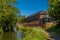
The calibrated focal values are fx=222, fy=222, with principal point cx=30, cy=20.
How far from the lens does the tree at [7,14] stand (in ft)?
200

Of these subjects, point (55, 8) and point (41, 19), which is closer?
point (55, 8)

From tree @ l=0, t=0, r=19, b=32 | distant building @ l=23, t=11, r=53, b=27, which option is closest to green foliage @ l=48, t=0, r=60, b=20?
tree @ l=0, t=0, r=19, b=32

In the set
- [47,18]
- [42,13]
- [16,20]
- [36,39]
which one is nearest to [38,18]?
[42,13]

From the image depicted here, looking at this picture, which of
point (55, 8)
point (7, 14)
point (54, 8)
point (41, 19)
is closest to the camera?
point (55, 8)

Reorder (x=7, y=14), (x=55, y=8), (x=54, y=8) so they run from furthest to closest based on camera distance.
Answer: (x=7, y=14)
(x=54, y=8)
(x=55, y=8)

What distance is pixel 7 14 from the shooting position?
215ft

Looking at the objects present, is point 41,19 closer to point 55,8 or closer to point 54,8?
point 54,8

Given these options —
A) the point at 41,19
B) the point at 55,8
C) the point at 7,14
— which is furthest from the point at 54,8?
the point at 41,19

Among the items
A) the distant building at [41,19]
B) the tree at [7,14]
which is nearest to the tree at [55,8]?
the tree at [7,14]

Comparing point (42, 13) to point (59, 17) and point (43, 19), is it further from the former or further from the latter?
point (59, 17)

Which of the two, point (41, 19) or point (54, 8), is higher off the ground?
point (54, 8)

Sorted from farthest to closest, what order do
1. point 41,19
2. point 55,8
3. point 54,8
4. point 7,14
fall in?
point 41,19
point 7,14
point 54,8
point 55,8

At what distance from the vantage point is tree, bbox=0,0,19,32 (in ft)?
200

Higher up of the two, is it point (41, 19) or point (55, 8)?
point (55, 8)
